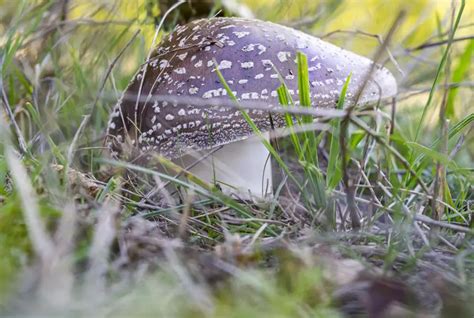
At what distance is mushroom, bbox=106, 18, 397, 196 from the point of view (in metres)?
1.44

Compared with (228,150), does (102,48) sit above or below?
above

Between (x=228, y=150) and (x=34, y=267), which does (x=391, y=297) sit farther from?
(x=228, y=150)

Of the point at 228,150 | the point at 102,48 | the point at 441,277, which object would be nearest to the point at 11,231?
the point at 441,277

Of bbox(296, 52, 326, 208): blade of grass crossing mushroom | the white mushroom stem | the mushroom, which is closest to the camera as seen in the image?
bbox(296, 52, 326, 208): blade of grass crossing mushroom

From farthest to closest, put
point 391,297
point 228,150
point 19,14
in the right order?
point 228,150 → point 19,14 → point 391,297

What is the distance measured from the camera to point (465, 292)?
2.73 ft

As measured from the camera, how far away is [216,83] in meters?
1.45

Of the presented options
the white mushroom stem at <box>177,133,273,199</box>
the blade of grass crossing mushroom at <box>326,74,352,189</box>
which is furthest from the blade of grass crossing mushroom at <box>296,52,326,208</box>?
the white mushroom stem at <box>177,133,273,199</box>

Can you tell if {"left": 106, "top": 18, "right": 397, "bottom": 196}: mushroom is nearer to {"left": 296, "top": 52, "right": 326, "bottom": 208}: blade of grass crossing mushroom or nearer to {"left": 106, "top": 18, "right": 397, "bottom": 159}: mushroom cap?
{"left": 106, "top": 18, "right": 397, "bottom": 159}: mushroom cap

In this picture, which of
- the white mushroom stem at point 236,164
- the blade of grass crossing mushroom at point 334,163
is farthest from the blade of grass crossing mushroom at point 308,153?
the white mushroom stem at point 236,164

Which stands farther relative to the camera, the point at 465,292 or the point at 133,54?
the point at 133,54

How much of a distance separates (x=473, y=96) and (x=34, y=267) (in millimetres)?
2217

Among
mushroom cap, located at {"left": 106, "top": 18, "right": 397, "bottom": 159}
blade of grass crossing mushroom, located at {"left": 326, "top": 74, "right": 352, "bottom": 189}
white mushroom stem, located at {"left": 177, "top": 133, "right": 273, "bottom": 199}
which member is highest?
mushroom cap, located at {"left": 106, "top": 18, "right": 397, "bottom": 159}

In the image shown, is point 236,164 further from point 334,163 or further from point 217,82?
point 334,163
